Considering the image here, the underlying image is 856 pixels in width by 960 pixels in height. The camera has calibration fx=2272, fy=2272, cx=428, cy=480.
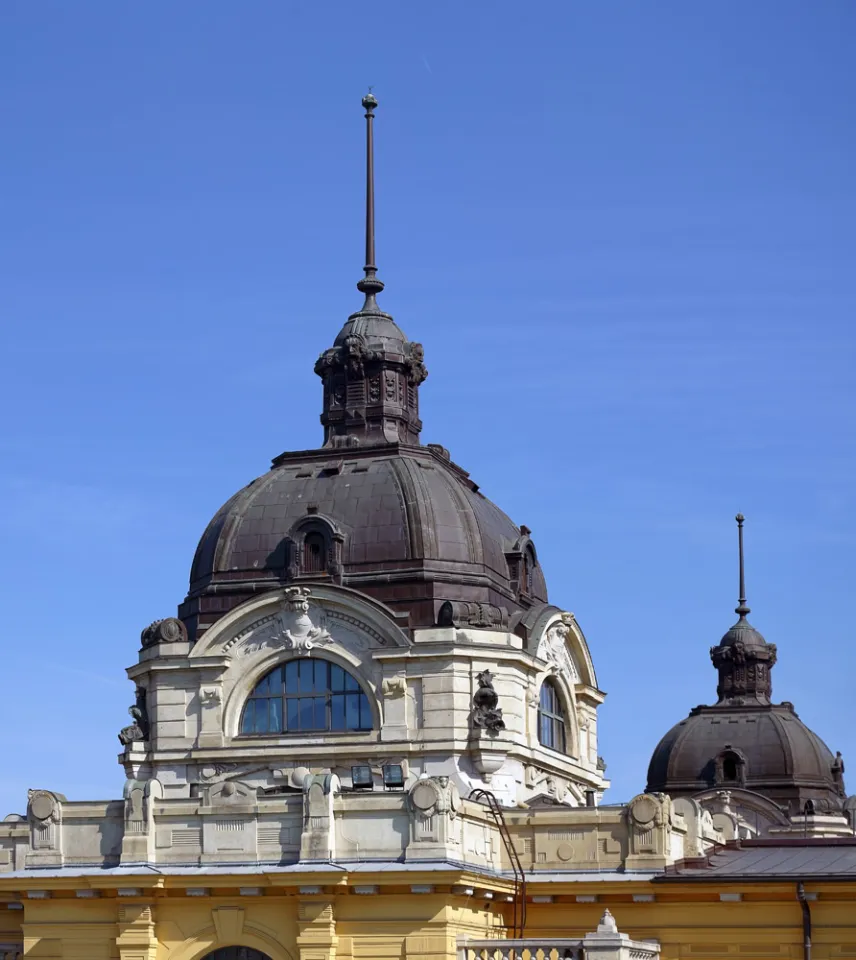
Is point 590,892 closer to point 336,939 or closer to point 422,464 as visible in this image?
point 336,939

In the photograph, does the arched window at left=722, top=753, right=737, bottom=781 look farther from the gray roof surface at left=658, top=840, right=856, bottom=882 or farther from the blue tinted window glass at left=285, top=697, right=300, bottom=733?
the blue tinted window glass at left=285, top=697, right=300, bottom=733

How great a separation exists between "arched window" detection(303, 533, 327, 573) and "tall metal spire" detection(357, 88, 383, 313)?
912 cm

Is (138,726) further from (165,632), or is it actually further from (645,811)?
(645,811)

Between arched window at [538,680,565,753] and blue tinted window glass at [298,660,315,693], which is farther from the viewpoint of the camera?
arched window at [538,680,565,753]

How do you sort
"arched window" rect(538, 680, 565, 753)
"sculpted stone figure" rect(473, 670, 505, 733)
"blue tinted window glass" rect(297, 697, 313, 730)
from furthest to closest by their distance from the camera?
"arched window" rect(538, 680, 565, 753) < "blue tinted window glass" rect(297, 697, 313, 730) < "sculpted stone figure" rect(473, 670, 505, 733)

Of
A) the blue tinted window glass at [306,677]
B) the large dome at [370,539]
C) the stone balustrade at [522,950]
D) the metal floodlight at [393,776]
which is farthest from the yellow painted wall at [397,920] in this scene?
the large dome at [370,539]

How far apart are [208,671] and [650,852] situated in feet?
41.7

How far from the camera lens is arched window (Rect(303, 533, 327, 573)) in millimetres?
55875

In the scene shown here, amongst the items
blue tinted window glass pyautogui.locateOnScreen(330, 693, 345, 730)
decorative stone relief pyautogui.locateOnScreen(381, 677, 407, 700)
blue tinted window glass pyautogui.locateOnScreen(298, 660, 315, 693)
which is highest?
blue tinted window glass pyautogui.locateOnScreen(298, 660, 315, 693)

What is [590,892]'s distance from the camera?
48344 millimetres

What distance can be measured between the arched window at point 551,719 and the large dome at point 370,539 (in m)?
2.26

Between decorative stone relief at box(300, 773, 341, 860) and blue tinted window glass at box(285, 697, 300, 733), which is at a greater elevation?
blue tinted window glass at box(285, 697, 300, 733)

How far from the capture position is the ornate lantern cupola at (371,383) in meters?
60.6

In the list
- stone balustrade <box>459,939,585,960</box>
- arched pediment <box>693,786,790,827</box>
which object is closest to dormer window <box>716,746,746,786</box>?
arched pediment <box>693,786,790,827</box>
